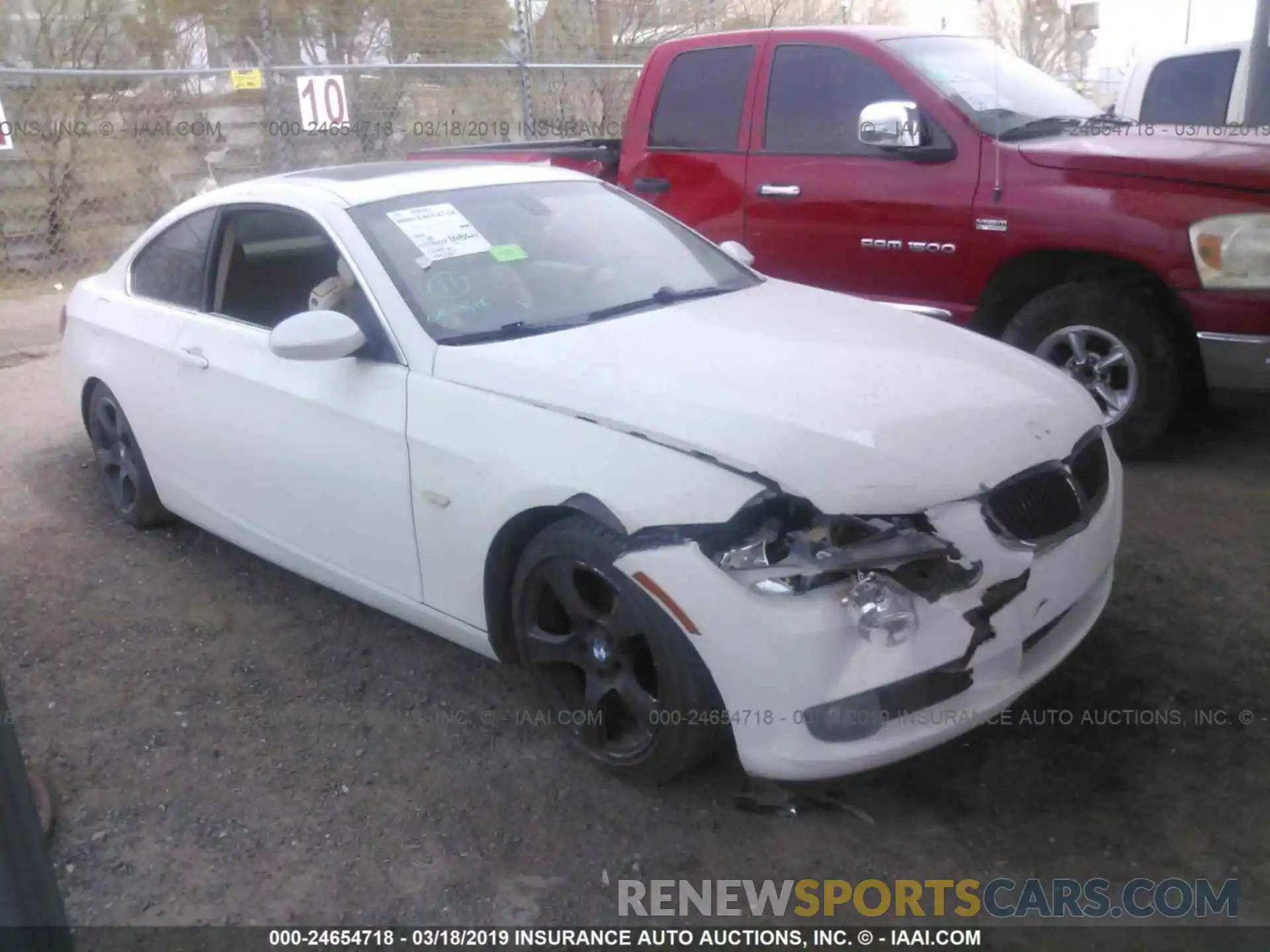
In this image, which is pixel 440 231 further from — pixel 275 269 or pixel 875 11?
pixel 875 11

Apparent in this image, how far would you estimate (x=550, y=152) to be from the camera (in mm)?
6633

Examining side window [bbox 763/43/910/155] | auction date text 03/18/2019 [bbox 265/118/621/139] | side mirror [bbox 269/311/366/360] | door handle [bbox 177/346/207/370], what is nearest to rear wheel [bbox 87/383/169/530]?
door handle [bbox 177/346/207/370]

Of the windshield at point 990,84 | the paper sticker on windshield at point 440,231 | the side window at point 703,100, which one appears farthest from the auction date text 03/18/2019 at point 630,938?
the side window at point 703,100

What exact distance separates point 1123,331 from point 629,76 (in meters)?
10.0

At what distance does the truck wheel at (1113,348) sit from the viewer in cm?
490

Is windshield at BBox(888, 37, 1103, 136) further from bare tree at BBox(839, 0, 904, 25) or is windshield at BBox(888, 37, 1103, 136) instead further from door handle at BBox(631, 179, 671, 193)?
bare tree at BBox(839, 0, 904, 25)

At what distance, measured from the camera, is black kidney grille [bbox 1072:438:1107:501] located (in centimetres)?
302

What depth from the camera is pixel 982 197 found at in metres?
5.11

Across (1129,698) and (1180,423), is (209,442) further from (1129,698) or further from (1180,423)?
(1180,423)

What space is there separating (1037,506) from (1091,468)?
42cm

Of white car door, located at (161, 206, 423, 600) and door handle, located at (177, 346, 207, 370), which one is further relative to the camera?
door handle, located at (177, 346, 207, 370)

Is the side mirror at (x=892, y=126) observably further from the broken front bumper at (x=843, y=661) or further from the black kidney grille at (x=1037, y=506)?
the broken front bumper at (x=843, y=661)

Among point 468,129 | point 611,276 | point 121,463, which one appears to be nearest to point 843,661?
point 611,276

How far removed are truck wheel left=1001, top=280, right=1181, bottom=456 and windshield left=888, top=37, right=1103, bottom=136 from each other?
87 cm
